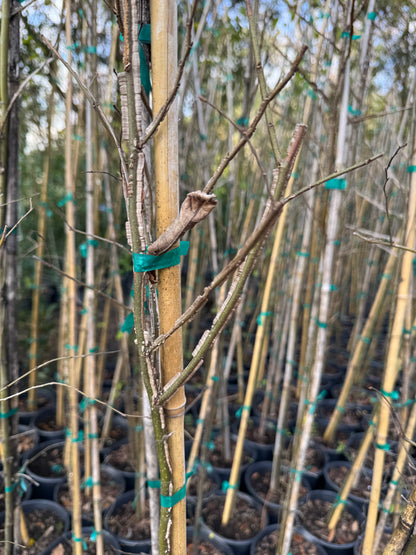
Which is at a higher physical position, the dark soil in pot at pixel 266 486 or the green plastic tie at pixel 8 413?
the green plastic tie at pixel 8 413

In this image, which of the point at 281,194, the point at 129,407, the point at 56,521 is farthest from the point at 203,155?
the point at 56,521

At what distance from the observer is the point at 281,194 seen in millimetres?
481

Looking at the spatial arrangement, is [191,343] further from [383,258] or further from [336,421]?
[383,258]

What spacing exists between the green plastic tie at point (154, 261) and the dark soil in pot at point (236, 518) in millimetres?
1711

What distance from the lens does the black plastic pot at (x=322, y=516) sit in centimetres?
169

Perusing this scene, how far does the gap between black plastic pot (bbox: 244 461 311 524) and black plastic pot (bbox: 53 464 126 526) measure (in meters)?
0.68

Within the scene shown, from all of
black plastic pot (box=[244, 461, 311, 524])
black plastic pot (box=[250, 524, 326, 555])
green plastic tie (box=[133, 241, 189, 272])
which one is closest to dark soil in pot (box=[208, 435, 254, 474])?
black plastic pot (box=[244, 461, 311, 524])

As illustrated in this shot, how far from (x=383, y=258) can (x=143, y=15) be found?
4.18 meters

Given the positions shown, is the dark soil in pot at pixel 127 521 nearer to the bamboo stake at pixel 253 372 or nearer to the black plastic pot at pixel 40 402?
the bamboo stake at pixel 253 372

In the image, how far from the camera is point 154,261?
567 millimetres

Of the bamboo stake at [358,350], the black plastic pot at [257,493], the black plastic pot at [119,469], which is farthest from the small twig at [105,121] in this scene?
the black plastic pot at [119,469]

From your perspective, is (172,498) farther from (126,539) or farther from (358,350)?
(358,350)

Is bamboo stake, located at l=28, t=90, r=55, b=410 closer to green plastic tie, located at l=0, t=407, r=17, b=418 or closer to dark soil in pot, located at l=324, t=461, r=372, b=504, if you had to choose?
green plastic tie, located at l=0, t=407, r=17, b=418

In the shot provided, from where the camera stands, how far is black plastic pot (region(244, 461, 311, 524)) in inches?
74.8
